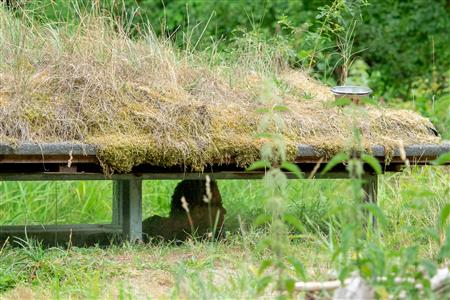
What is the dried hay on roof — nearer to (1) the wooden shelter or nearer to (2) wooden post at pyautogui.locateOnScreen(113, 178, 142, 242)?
(1) the wooden shelter

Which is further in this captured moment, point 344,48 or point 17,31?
point 344,48

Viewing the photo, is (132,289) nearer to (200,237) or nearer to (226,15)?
(200,237)

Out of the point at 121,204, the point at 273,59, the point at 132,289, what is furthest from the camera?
the point at 273,59

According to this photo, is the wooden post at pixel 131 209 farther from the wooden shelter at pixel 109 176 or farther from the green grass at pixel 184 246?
the green grass at pixel 184 246

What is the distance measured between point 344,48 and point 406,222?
193 cm

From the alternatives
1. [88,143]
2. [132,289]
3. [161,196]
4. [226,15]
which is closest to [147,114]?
[88,143]

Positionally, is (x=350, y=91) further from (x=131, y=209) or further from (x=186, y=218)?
(x=131, y=209)

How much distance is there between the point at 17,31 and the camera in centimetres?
742

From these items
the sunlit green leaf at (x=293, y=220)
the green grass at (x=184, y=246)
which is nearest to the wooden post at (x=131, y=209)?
the green grass at (x=184, y=246)

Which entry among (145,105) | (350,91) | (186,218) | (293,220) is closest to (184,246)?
(186,218)

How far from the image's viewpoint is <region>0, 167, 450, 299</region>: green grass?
505 cm

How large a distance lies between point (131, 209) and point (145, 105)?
699 mm

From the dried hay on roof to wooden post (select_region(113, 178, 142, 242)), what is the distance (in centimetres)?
44

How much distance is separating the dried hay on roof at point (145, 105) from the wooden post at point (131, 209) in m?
0.44
